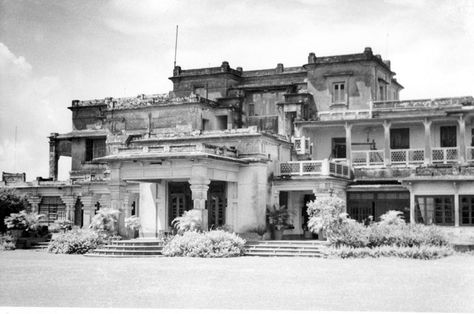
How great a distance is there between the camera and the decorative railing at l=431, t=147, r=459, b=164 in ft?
112

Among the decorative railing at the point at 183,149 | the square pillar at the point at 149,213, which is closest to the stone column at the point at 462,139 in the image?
the decorative railing at the point at 183,149

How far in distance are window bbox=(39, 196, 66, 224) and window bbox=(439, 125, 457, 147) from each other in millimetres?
25052

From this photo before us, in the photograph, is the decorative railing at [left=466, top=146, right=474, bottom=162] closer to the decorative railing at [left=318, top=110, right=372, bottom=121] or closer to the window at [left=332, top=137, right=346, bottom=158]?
the decorative railing at [left=318, top=110, right=372, bottom=121]

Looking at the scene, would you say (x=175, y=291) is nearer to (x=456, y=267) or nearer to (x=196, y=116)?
(x=456, y=267)

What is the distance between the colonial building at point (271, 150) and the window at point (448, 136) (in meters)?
0.05

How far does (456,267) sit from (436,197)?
9.94 metres

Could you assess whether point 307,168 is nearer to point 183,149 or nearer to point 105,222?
point 183,149

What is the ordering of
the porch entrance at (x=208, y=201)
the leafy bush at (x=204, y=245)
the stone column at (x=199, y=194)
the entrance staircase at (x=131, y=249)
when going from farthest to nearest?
the porch entrance at (x=208, y=201) → the stone column at (x=199, y=194) → the entrance staircase at (x=131, y=249) → the leafy bush at (x=204, y=245)

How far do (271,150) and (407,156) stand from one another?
299 inches

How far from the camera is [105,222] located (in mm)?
28078

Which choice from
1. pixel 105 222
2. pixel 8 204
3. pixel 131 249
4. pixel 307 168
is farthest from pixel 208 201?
pixel 8 204

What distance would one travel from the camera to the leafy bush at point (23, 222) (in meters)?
32.1

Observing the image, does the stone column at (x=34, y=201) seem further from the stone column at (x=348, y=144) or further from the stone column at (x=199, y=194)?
the stone column at (x=348, y=144)

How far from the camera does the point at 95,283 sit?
16969 mm
